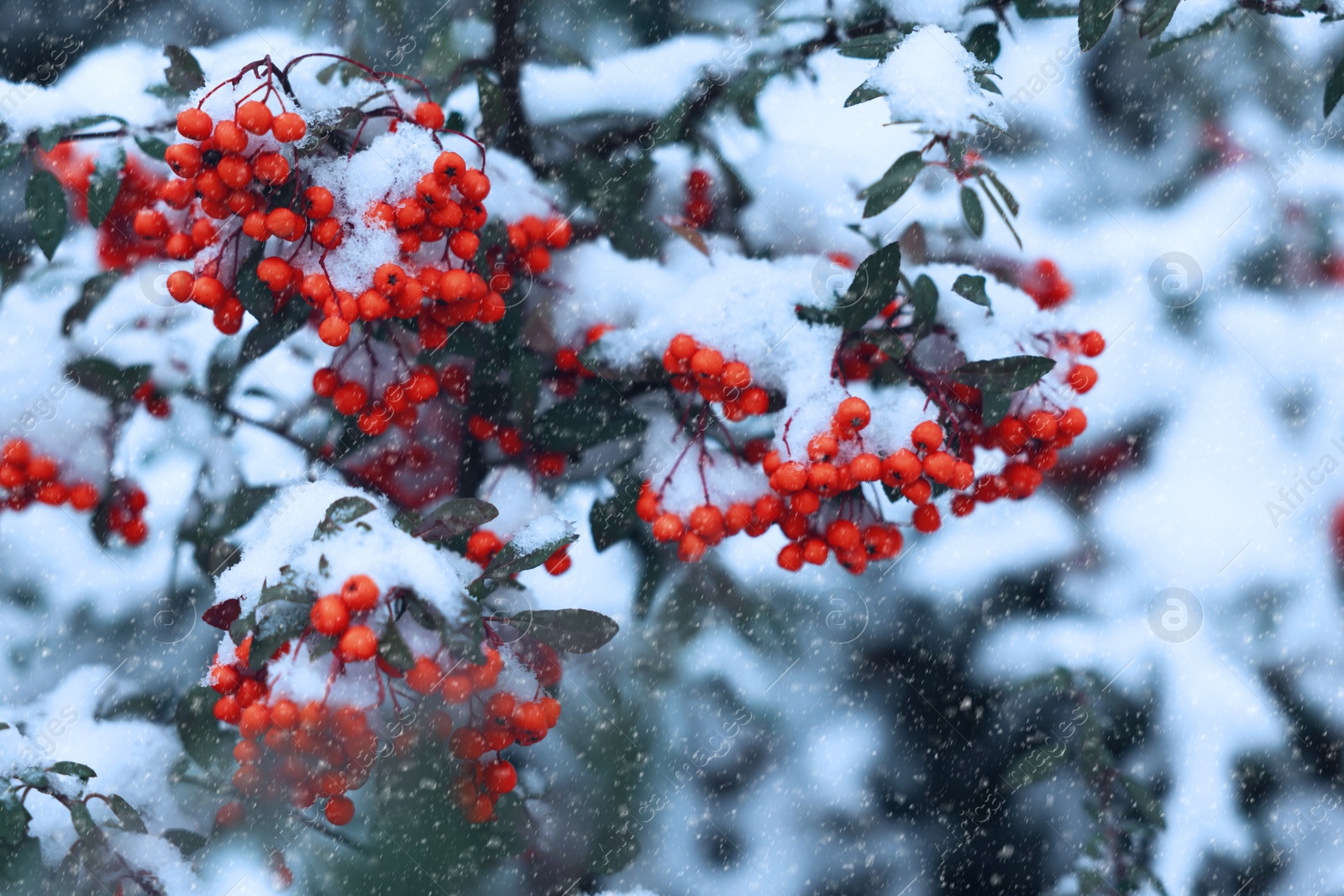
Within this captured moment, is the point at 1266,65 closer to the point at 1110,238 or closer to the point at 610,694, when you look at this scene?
the point at 1110,238

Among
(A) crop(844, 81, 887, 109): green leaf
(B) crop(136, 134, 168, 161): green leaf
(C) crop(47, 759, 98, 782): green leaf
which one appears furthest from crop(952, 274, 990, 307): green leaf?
(C) crop(47, 759, 98, 782): green leaf

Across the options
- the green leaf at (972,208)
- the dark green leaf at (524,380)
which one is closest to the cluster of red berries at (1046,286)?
the green leaf at (972,208)

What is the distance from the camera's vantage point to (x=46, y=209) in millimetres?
1733

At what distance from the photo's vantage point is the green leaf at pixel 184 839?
181 centimetres

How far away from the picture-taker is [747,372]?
1.38 metres

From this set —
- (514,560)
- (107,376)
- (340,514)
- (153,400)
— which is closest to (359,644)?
(340,514)

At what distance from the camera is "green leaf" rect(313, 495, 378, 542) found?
47.1 inches

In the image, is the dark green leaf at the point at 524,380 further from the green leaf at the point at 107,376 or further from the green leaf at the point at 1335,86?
the green leaf at the point at 1335,86

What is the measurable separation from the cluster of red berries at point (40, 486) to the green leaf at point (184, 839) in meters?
0.64

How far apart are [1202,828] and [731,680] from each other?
4.25 ft

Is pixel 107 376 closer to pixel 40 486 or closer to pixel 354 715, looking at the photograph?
pixel 40 486

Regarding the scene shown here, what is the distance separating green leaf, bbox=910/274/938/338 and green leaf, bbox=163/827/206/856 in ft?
5.34

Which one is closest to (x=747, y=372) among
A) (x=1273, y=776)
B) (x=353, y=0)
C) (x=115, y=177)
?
(x=115, y=177)

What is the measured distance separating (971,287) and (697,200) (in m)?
0.89
